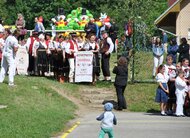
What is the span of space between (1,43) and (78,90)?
3.42m

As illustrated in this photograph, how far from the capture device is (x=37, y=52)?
24.6 m

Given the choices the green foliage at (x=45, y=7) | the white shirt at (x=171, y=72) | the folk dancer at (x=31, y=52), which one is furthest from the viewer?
the green foliage at (x=45, y=7)

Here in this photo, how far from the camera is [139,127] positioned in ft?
55.3

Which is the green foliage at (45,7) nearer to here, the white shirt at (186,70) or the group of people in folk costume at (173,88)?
the white shirt at (186,70)

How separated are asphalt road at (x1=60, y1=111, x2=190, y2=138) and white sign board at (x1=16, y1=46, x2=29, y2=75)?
538 cm

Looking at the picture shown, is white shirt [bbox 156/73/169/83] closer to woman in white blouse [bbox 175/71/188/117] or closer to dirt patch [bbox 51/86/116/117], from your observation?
woman in white blouse [bbox 175/71/188/117]

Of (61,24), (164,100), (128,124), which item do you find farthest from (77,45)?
(61,24)

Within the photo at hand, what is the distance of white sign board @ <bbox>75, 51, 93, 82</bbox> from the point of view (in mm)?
23391

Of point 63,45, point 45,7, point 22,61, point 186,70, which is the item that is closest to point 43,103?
point 63,45

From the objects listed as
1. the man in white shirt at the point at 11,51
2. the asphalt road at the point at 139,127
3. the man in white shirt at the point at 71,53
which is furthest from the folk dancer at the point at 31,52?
the asphalt road at the point at 139,127

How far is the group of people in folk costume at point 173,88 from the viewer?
19.7 meters

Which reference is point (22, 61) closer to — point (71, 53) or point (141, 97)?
point (71, 53)

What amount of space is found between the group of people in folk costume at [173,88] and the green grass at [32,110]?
2.98 meters

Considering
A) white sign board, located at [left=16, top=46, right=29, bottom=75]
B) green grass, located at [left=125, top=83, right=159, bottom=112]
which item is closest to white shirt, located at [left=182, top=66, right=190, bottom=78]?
green grass, located at [left=125, top=83, right=159, bottom=112]
